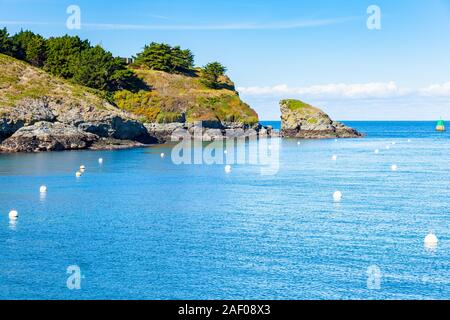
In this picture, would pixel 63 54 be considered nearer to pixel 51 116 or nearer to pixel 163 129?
A: pixel 163 129

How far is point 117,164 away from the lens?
9662 centimetres

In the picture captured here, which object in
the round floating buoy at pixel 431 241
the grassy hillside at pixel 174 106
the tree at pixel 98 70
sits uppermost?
the tree at pixel 98 70

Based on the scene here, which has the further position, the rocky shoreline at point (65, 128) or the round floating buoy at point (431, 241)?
the rocky shoreline at point (65, 128)

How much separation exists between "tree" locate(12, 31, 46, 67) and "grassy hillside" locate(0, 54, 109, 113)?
58.1 feet

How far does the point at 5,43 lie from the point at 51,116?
39.8m

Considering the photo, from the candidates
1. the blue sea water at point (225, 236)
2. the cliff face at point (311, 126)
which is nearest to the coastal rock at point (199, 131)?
the cliff face at point (311, 126)

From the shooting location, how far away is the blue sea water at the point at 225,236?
3269cm

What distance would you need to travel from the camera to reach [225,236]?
143 feet

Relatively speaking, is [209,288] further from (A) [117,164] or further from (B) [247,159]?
(B) [247,159]

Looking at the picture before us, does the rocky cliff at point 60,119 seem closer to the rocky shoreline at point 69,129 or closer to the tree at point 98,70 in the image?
the rocky shoreline at point 69,129

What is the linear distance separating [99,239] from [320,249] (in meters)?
14.8

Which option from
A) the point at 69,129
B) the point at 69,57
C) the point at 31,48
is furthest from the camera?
Result: the point at 69,57

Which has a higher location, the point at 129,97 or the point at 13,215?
the point at 129,97

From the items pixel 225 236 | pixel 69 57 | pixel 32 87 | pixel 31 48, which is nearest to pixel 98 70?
pixel 69 57
